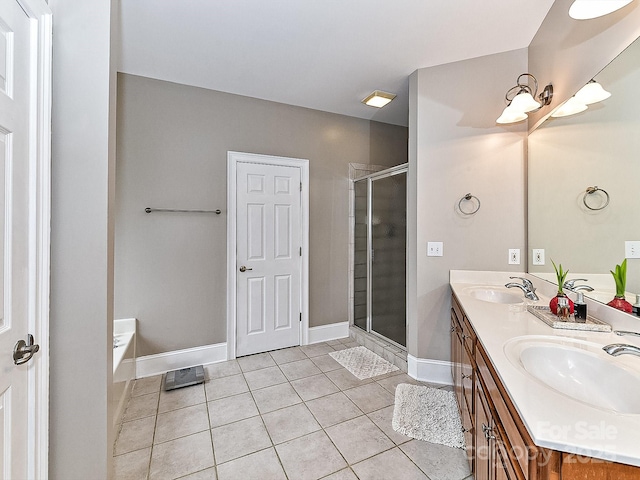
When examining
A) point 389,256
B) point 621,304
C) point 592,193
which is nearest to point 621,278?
point 621,304

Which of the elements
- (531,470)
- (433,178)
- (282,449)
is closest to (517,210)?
(433,178)

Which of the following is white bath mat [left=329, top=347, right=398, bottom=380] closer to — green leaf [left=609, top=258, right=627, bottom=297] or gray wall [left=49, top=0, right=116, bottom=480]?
green leaf [left=609, top=258, right=627, bottom=297]

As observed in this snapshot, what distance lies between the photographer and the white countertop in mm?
603

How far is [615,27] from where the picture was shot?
4.50 feet

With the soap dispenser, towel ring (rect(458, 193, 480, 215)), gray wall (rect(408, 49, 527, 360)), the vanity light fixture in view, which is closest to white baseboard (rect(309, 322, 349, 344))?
gray wall (rect(408, 49, 527, 360))

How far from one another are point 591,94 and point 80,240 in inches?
98.9

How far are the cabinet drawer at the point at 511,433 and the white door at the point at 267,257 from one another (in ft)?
7.56

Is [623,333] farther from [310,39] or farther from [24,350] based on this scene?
[310,39]

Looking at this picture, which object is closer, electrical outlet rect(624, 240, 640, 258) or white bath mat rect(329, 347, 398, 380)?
electrical outlet rect(624, 240, 640, 258)

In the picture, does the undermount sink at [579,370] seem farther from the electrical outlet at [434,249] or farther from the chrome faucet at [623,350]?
the electrical outlet at [434,249]

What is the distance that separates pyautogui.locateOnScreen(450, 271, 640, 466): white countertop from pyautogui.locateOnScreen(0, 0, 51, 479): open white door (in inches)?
59.8

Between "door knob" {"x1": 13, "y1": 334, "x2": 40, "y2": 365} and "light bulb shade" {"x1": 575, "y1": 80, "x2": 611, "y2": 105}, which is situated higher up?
"light bulb shade" {"x1": 575, "y1": 80, "x2": 611, "y2": 105}

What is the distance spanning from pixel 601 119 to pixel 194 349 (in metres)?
3.35

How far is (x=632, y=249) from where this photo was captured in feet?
4.06
